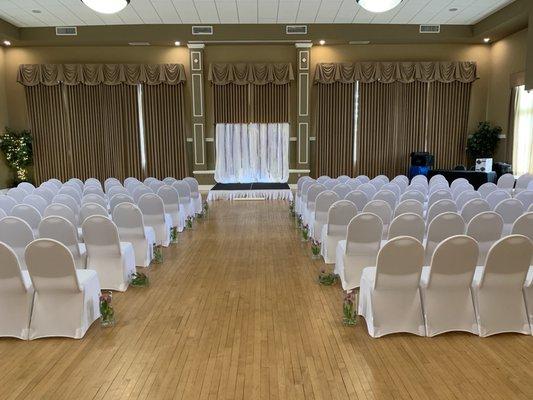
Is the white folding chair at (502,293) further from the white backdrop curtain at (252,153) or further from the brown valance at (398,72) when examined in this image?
the brown valance at (398,72)

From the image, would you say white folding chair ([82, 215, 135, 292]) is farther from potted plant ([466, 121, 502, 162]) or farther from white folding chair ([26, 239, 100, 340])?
potted plant ([466, 121, 502, 162])

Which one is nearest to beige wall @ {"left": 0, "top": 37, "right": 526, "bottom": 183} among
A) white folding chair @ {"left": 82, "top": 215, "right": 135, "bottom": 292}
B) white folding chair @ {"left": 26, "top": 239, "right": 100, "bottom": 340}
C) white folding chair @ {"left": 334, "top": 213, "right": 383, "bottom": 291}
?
white folding chair @ {"left": 82, "top": 215, "right": 135, "bottom": 292}

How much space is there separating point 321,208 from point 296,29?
8.57 m

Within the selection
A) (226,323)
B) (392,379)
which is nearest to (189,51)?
(226,323)

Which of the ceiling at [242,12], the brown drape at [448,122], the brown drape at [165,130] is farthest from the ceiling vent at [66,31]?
the brown drape at [448,122]

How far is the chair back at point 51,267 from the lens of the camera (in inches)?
144

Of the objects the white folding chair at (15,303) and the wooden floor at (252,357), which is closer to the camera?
the wooden floor at (252,357)

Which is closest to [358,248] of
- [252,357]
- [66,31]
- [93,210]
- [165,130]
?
[252,357]

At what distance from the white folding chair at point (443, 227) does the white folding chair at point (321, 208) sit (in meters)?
2.38

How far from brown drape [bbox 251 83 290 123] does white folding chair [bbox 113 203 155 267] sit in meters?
9.51

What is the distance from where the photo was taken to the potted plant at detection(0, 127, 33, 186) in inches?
560

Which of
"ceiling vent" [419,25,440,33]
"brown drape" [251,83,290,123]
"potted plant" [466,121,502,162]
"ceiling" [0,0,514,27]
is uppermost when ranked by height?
"ceiling" [0,0,514,27]

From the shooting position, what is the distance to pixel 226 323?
4.27 metres

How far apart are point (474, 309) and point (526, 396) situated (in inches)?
40.1
